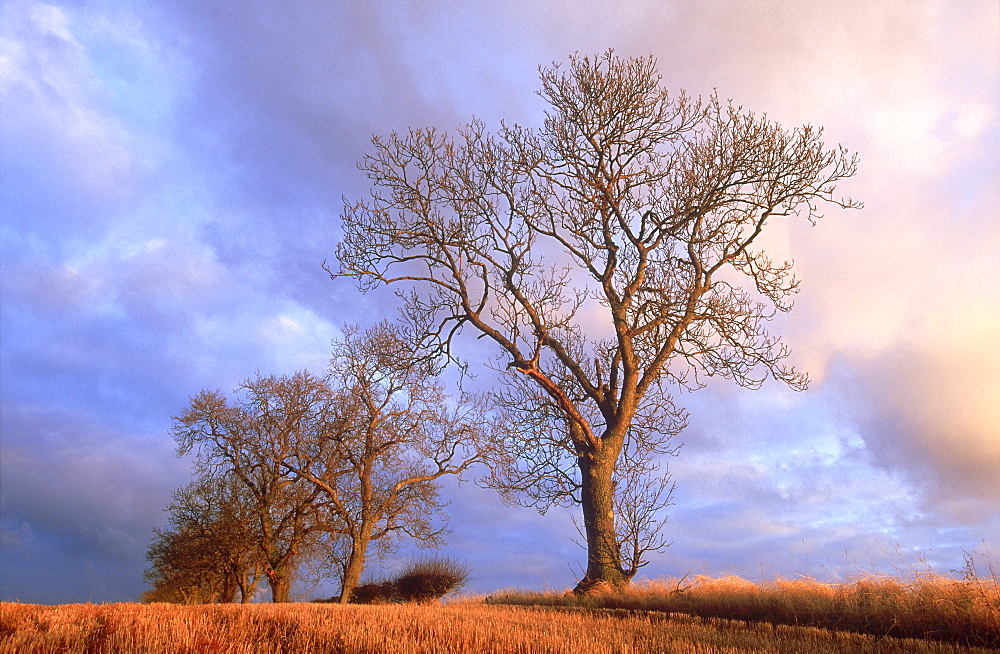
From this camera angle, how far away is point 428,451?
24.8m

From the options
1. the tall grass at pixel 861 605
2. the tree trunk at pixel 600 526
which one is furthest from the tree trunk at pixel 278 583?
the tall grass at pixel 861 605

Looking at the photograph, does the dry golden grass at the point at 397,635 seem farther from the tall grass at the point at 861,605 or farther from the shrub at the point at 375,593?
the shrub at the point at 375,593

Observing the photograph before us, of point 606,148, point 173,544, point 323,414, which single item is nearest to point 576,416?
point 606,148

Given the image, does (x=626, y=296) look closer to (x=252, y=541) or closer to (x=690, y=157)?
(x=690, y=157)

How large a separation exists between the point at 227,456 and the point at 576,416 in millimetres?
15630

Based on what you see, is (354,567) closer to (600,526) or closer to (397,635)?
(600,526)

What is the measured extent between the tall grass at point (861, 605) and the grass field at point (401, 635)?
675 millimetres

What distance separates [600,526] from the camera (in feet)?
44.4

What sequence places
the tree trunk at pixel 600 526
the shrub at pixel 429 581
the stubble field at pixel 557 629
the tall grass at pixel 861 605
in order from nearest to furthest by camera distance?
the stubble field at pixel 557 629 < the tall grass at pixel 861 605 < the tree trunk at pixel 600 526 < the shrub at pixel 429 581

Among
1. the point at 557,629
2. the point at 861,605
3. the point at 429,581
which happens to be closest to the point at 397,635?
the point at 557,629

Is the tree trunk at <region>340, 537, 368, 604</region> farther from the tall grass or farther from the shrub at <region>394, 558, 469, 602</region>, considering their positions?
the tall grass

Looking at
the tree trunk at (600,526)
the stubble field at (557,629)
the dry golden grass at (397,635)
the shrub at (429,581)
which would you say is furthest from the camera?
the shrub at (429,581)

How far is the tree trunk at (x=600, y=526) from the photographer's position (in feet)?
43.1

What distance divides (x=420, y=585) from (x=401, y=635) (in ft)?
52.7
